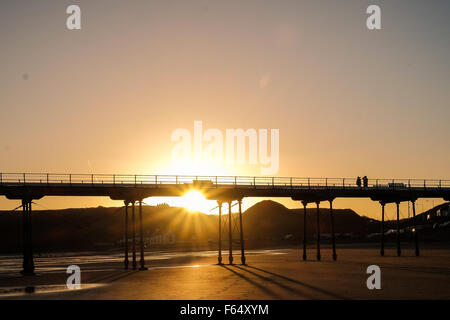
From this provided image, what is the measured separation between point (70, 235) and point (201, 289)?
468 ft

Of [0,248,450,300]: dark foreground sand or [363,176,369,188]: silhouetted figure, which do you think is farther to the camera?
[363,176,369,188]: silhouetted figure

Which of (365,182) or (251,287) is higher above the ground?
(365,182)

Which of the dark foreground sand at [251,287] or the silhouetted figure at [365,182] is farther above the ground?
the silhouetted figure at [365,182]

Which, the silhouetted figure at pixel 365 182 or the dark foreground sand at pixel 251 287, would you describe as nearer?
the dark foreground sand at pixel 251 287

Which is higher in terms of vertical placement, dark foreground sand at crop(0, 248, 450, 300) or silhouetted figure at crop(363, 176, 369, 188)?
silhouetted figure at crop(363, 176, 369, 188)

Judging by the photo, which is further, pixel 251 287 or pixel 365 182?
pixel 365 182
